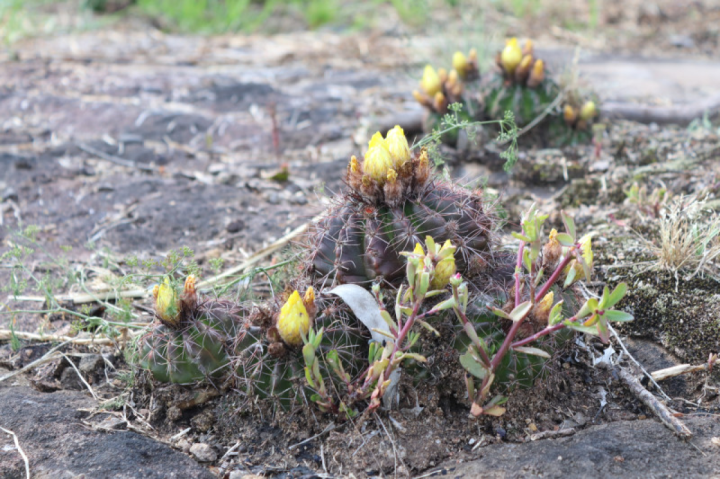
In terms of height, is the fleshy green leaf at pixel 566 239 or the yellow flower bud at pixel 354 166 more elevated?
the yellow flower bud at pixel 354 166

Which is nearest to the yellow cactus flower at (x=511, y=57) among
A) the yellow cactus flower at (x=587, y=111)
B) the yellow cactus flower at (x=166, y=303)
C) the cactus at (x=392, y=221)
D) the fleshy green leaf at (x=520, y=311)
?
the yellow cactus flower at (x=587, y=111)

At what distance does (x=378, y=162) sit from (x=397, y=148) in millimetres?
88

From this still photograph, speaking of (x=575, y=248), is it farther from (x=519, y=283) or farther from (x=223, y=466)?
(x=223, y=466)

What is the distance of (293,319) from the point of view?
194cm

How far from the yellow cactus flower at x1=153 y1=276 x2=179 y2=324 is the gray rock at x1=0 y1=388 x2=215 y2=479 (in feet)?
1.36

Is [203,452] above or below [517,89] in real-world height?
below

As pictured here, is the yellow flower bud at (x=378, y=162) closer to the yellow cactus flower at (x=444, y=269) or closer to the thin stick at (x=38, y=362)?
the yellow cactus flower at (x=444, y=269)

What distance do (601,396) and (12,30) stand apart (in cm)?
752

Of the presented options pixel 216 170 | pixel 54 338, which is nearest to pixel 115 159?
pixel 216 170

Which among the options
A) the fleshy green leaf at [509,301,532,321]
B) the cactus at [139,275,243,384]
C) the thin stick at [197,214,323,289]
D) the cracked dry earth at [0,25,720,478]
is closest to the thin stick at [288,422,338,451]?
the cracked dry earth at [0,25,720,478]

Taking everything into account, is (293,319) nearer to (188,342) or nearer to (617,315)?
(188,342)

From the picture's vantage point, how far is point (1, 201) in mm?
3889

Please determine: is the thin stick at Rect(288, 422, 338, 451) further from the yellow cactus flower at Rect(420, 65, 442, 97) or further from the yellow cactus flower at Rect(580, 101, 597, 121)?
the yellow cactus flower at Rect(580, 101, 597, 121)

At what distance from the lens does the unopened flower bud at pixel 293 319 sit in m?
1.94
